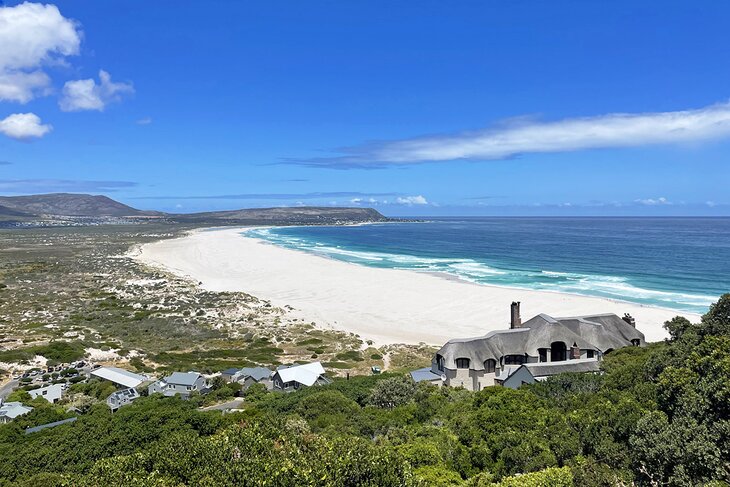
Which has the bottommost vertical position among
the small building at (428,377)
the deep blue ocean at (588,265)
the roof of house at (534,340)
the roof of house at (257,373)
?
the roof of house at (257,373)

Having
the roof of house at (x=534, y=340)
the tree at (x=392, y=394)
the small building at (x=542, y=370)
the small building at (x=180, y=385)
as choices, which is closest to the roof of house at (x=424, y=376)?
the roof of house at (x=534, y=340)

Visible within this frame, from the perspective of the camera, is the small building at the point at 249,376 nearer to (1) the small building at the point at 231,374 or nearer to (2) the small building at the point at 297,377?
(1) the small building at the point at 231,374

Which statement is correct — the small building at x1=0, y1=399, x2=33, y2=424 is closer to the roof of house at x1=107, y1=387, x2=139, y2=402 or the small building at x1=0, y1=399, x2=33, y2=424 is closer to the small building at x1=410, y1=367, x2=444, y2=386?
the roof of house at x1=107, y1=387, x2=139, y2=402

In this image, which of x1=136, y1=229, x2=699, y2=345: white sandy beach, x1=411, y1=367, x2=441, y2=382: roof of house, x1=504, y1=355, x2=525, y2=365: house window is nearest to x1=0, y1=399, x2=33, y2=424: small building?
x1=411, y1=367, x2=441, y2=382: roof of house

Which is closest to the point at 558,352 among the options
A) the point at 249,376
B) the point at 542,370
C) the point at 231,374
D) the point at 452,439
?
the point at 542,370

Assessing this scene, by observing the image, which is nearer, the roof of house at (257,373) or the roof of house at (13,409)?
the roof of house at (13,409)

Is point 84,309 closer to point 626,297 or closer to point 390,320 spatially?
point 390,320
